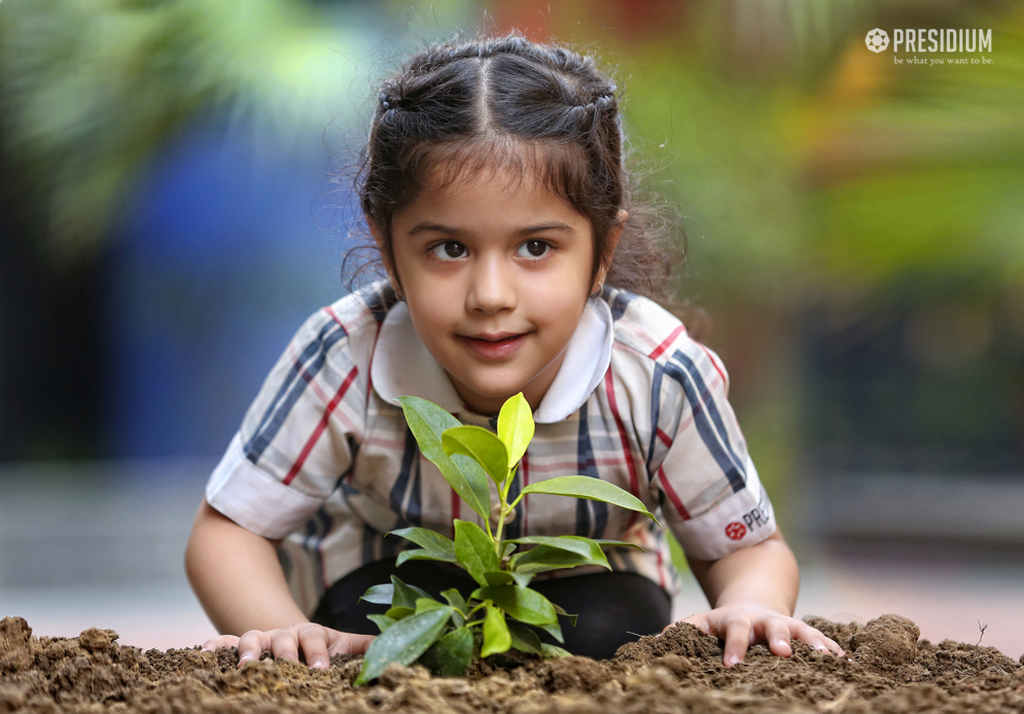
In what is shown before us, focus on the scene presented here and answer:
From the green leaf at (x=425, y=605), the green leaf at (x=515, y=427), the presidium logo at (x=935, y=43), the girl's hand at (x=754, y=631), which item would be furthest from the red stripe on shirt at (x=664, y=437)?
the presidium logo at (x=935, y=43)

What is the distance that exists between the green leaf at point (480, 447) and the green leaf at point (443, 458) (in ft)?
0.06

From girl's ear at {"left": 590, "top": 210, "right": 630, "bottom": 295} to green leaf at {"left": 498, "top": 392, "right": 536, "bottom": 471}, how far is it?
1.01ft

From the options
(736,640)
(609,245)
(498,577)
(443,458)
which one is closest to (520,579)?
(498,577)

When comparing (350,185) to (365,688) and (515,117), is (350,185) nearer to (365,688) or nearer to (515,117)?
(515,117)

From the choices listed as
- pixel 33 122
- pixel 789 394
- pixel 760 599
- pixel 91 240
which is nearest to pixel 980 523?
pixel 789 394

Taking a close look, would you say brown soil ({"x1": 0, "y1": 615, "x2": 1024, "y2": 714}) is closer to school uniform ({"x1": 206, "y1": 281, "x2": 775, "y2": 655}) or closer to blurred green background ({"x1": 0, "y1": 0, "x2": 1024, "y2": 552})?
school uniform ({"x1": 206, "y1": 281, "x2": 775, "y2": 655})

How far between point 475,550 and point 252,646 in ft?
0.87

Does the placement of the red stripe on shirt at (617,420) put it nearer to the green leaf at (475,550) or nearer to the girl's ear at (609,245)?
the girl's ear at (609,245)

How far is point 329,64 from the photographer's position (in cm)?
230

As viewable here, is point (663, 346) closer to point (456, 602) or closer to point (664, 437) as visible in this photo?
point (664, 437)

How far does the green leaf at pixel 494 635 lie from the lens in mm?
713

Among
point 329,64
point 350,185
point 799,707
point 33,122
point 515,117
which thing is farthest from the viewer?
point 33,122

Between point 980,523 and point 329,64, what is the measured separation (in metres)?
2.36

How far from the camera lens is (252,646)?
0.87 m
